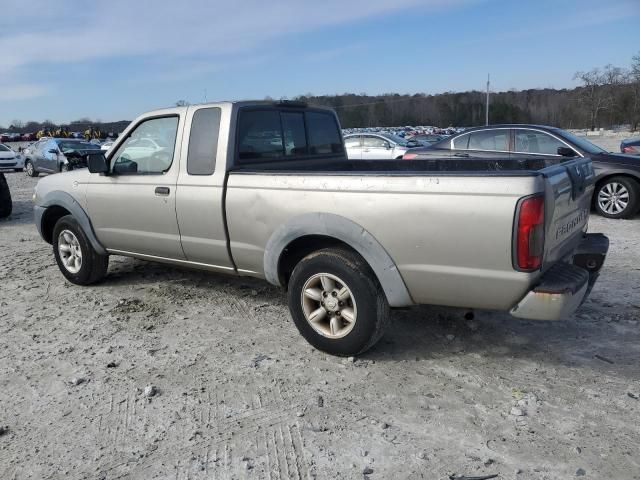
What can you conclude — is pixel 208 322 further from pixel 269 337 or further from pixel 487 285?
pixel 487 285

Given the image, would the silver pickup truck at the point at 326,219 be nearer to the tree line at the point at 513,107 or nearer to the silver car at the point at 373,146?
the silver car at the point at 373,146

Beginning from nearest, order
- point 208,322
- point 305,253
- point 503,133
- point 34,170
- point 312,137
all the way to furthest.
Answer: point 305,253
point 208,322
point 312,137
point 503,133
point 34,170

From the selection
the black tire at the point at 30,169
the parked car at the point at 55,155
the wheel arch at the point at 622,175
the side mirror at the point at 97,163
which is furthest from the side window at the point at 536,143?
the black tire at the point at 30,169

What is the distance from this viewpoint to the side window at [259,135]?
14.7ft

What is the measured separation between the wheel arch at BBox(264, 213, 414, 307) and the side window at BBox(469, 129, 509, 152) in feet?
21.2

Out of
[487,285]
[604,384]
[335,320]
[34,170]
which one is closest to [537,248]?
[487,285]

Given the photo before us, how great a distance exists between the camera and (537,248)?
3.06 metres

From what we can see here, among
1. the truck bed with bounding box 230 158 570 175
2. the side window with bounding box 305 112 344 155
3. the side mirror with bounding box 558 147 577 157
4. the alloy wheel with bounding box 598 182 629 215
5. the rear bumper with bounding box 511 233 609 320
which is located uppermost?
the side window with bounding box 305 112 344 155

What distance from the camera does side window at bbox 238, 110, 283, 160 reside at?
448 cm

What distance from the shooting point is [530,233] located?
9.83ft

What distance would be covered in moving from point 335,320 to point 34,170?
2045cm

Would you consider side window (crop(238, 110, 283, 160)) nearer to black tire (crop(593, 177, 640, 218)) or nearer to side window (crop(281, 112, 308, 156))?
side window (crop(281, 112, 308, 156))

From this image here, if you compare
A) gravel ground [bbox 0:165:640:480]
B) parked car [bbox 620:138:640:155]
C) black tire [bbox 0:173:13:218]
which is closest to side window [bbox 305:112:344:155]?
gravel ground [bbox 0:165:640:480]

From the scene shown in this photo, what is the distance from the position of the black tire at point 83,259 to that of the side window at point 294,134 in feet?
8.03
